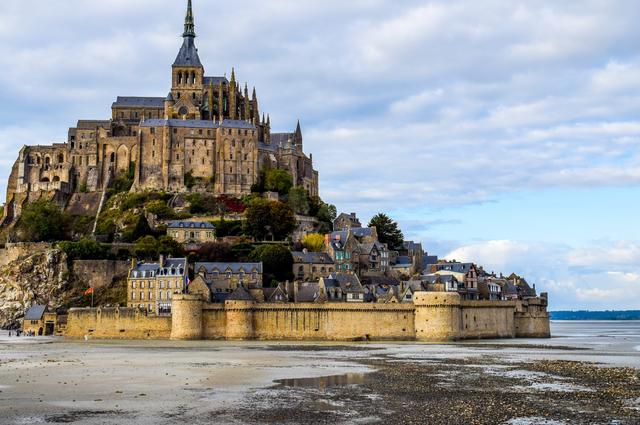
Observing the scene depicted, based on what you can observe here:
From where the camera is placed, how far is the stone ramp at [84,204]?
339 ft

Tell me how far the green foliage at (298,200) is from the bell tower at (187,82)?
59.8ft

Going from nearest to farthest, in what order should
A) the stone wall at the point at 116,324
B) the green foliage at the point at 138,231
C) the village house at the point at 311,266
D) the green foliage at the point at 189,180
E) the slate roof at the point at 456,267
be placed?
the stone wall at the point at 116,324 < the slate roof at the point at 456,267 < the village house at the point at 311,266 < the green foliage at the point at 138,231 < the green foliage at the point at 189,180

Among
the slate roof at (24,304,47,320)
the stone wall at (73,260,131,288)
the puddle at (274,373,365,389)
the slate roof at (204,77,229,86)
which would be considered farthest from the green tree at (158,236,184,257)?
the puddle at (274,373,365,389)

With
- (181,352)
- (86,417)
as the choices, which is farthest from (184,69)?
(86,417)

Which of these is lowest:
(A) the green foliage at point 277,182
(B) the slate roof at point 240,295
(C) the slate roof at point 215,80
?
(B) the slate roof at point 240,295

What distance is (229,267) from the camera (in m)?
76.9

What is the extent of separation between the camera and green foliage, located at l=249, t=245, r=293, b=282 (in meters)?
80.4

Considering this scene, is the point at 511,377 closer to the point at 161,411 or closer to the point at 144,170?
the point at 161,411

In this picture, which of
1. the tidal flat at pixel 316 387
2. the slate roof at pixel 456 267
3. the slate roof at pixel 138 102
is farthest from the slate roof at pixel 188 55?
the tidal flat at pixel 316 387

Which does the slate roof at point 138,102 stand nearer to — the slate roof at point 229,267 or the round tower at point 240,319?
the slate roof at point 229,267

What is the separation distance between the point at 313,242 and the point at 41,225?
3044cm

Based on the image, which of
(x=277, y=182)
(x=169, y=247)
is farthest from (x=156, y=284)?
(x=277, y=182)

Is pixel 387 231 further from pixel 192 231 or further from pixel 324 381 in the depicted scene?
pixel 324 381

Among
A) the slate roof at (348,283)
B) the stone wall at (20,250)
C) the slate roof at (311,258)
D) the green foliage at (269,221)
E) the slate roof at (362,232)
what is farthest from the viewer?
the slate roof at (362,232)
